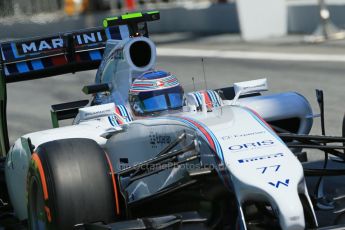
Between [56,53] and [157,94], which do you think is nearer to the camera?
[157,94]

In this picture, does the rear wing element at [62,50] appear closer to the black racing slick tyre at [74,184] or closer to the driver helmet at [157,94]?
the driver helmet at [157,94]

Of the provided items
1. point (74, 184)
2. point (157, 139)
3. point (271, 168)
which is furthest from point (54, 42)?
point (271, 168)

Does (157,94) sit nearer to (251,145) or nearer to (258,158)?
(251,145)

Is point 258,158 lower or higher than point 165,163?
higher

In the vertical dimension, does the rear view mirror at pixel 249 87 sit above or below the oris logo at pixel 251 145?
below

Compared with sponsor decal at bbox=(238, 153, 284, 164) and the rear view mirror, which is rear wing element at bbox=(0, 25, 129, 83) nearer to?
the rear view mirror

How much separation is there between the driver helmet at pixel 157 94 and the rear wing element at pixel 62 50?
1.86 meters

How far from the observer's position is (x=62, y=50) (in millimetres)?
8758

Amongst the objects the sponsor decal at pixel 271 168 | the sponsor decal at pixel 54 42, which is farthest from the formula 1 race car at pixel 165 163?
the sponsor decal at pixel 54 42

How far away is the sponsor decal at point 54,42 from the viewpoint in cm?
859

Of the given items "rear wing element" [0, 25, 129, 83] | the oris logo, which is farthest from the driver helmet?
"rear wing element" [0, 25, 129, 83]

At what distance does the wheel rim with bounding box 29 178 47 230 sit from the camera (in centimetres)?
577

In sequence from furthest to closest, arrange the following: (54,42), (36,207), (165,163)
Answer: (54,42) → (36,207) → (165,163)

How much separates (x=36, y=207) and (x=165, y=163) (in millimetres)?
948
